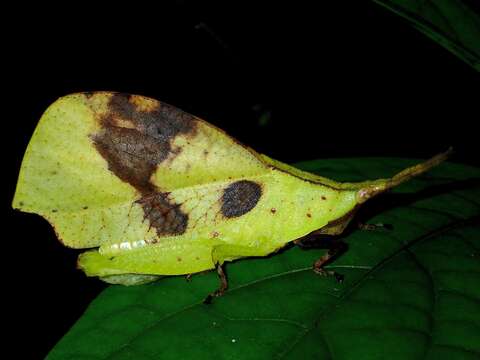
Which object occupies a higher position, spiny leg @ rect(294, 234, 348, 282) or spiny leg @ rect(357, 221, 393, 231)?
spiny leg @ rect(357, 221, 393, 231)

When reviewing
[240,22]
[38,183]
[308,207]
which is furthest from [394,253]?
[240,22]

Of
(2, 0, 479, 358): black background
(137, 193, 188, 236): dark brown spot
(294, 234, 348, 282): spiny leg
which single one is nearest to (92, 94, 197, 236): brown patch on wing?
(137, 193, 188, 236): dark brown spot

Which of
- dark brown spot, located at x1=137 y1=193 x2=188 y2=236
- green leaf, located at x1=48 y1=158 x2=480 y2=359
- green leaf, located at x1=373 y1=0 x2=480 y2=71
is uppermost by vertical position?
green leaf, located at x1=373 y1=0 x2=480 y2=71

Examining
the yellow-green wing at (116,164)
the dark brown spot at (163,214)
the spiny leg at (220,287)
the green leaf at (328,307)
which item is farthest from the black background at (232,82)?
the spiny leg at (220,287)

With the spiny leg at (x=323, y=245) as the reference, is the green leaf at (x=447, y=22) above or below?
above

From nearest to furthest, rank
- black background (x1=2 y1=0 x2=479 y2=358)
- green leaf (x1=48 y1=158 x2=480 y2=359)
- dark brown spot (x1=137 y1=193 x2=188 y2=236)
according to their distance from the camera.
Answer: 1. green leaf (x1=48 y1=158 x2=480 y2=359)
2. dark brown spot (x1=137 y1=193 x2=188 y2=236)
3. black background (x1=2 y1=0 x2=479 y2=358)

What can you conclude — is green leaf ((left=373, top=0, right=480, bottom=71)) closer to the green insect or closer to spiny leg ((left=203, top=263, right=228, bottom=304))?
the green insect

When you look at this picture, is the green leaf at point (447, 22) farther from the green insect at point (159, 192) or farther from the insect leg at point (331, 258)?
the insect leg at point (331, 258)

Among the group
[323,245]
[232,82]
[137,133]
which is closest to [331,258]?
[323,245]
